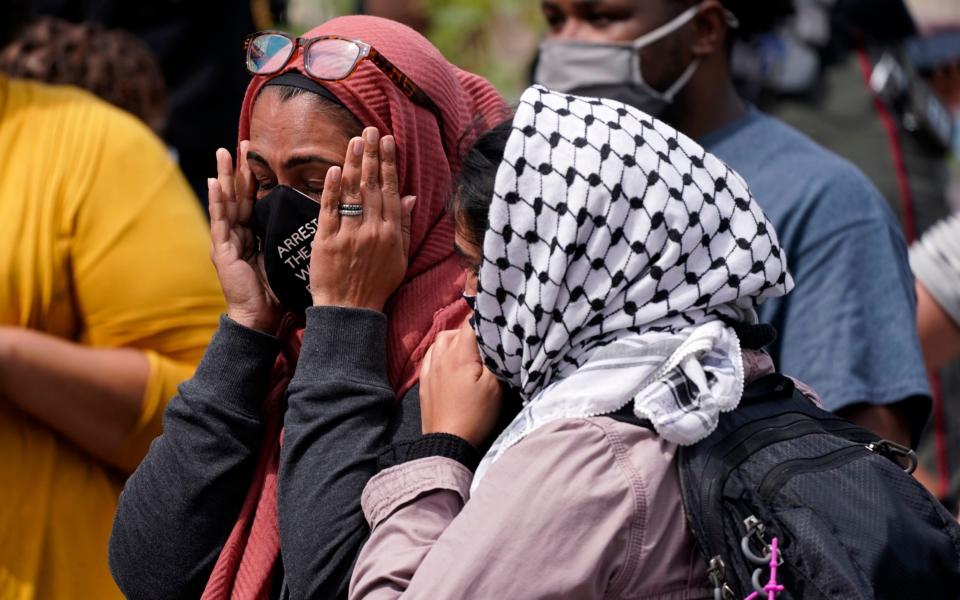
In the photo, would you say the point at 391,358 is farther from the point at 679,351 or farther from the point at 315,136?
the point at 679,351

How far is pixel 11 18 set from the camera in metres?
3.27

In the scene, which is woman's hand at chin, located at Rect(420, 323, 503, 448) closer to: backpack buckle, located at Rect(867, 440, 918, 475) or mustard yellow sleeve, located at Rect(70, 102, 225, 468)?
backpack buckle, located at Rect(867, 440, 918, 475)

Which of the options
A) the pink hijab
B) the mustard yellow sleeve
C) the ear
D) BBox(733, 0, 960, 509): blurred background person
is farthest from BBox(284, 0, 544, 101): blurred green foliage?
the pink hijab

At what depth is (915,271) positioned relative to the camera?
337 centimetres

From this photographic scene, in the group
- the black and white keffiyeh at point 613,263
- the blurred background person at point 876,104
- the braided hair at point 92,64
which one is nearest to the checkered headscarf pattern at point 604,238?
the black and white keffiyeh at point 613,263

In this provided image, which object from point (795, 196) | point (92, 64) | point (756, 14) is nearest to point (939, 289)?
point (795, 196)

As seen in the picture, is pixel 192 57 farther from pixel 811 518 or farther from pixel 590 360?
pixel 811 518

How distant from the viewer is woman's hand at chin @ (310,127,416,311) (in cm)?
225

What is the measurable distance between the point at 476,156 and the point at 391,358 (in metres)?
0.38

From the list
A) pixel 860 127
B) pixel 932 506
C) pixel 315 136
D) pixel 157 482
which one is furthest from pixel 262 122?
pixel 860 127

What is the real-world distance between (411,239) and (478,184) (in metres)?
0.29

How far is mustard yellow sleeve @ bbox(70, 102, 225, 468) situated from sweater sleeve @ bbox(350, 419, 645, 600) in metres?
1.23

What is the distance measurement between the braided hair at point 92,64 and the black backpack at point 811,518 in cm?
275

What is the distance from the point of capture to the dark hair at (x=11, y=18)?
3248mm
